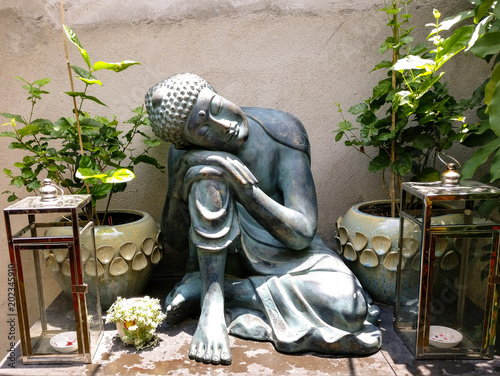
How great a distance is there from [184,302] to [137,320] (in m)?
0.27

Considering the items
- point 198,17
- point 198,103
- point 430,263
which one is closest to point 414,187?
point 430,263

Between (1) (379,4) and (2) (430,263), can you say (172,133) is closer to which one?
(2) (430,263)

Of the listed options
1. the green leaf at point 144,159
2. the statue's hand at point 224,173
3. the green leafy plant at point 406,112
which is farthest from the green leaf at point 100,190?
the green leafy plant at point 406,112

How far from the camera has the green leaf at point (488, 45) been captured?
1.59m

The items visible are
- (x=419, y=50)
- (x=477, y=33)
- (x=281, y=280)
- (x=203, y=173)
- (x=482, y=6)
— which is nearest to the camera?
(x=482, y=6)

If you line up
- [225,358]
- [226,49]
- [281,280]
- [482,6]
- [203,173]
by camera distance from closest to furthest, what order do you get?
[482,6], [225,358], [203,173], [281,280], [226,49]

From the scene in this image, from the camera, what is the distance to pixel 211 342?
177cm

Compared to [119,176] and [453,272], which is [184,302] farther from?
[453,272]

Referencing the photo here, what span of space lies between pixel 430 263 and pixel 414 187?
28 cm

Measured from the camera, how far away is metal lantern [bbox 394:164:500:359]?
1.70 meters

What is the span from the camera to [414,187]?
5.86 feet

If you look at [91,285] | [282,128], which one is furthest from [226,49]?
[91,285]

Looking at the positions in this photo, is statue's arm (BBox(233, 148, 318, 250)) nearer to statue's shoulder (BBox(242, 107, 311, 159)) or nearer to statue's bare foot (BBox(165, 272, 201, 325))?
statue's shoulder (BBox(242, 107, 311, 159))

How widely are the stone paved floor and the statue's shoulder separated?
0.85 meters
